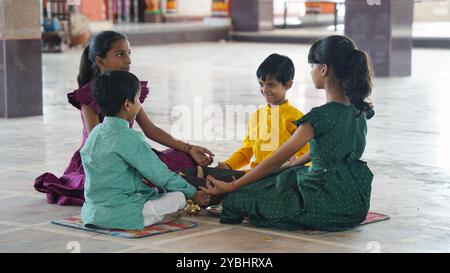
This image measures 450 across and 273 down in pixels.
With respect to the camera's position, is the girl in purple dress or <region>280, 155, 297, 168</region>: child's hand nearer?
<region>280, 155, 297, 168</region>: child's hand

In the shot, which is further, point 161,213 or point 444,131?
point 444,131

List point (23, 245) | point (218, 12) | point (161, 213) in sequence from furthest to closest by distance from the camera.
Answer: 1. point (218, 12)
2. point (161, 213)
3. point (23, 245)

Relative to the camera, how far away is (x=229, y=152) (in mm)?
6551

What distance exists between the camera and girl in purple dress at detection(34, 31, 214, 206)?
190 inches

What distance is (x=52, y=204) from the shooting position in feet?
16.2

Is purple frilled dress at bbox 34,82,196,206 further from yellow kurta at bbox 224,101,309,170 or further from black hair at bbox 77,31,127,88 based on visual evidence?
yellow kurta at bbox 224,101,309,170

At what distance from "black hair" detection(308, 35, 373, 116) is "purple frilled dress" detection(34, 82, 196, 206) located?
40.6 inches

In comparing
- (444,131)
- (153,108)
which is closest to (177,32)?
(153,108)

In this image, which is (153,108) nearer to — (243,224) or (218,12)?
(243,224)

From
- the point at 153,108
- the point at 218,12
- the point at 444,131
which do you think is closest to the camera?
the point at 444,131

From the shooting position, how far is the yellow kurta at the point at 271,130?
4.80 metres

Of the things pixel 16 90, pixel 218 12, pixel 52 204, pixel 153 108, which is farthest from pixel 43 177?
pixel 218 12

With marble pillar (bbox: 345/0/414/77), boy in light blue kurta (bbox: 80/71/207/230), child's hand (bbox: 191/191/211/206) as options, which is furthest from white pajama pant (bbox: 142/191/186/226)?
marble pillar (bbox: 345/0/414/77)
